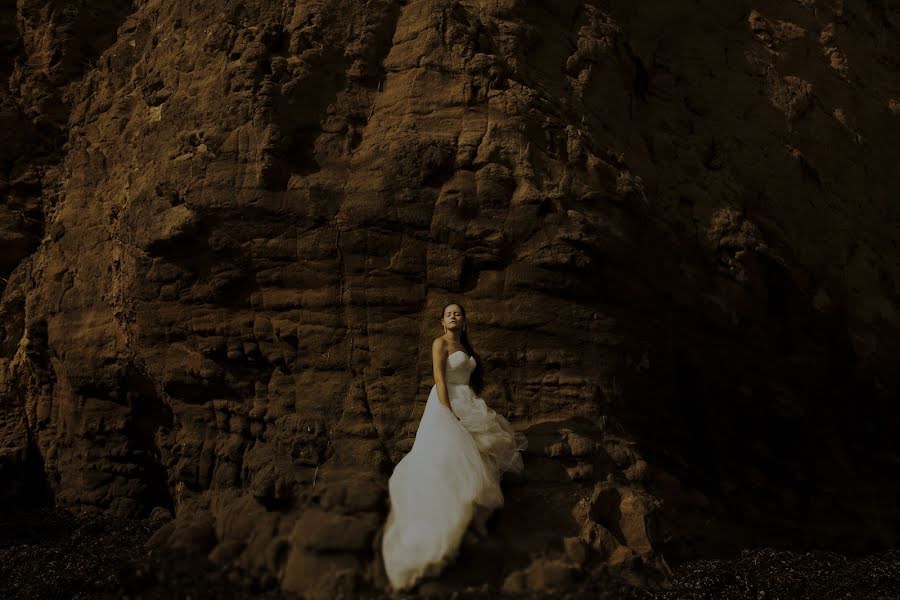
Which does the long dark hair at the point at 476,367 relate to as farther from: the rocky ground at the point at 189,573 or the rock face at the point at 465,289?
the rocky ground at the point at 189,573

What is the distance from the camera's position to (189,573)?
20.4 feet

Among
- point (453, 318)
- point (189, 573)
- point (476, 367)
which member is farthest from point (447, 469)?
point (189, 573)

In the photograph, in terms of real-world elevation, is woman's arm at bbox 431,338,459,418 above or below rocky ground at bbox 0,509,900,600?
above

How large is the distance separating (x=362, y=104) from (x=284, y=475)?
12.0ft

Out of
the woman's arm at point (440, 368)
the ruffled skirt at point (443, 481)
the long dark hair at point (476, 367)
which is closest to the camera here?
the ruffled skirt at point (443, 481)

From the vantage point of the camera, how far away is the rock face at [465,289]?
24.2 ft

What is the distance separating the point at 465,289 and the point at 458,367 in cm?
81

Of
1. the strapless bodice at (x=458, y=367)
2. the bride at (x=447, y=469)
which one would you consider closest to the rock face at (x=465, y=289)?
the bride at (x=447, y=469)

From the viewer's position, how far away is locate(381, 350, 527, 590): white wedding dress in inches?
A: 233

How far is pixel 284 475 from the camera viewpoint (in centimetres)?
716

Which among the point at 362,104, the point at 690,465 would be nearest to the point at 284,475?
the point at 362,104

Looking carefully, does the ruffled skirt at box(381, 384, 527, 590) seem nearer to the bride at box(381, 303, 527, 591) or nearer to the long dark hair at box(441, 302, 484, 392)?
the bride at box(381, 303, 527, 591)

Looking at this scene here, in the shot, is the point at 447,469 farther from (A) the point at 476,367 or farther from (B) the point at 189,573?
(B) the point at 189,573

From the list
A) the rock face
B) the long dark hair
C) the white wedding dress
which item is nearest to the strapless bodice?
the white wedding dress
